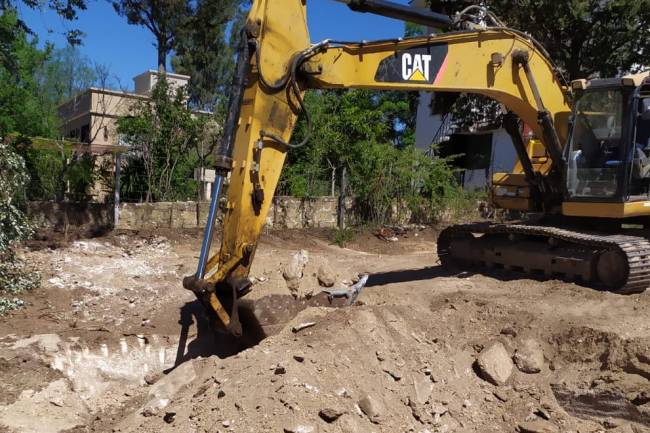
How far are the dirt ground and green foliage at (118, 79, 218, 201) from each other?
446 cm

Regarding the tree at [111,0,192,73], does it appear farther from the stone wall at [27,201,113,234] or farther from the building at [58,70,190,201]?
the stone wall at [27,201,113,234]

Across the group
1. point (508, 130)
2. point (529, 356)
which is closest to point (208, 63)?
point (508, 130)

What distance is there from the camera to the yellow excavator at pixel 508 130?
207 inches

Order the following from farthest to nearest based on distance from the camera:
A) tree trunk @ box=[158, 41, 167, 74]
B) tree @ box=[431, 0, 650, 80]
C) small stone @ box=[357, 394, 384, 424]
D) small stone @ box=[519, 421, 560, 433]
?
tree trunk @ box=[158, 41, 167, 74] → tree @ box=[431, 0, 650, 80] → small stone @ box=[519, 421, 560, 433] → small stone @ box=[357, 394, 384, 424]

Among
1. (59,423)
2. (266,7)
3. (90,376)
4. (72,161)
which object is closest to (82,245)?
(72,161)

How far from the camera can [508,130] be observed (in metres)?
8.69

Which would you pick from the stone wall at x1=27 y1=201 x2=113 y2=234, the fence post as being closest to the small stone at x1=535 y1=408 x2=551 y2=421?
the stone wall at x1=27 y1=201 x2=113 y2=234

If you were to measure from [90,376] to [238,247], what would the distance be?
2005 mm

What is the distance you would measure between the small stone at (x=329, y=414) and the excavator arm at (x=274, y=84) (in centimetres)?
141

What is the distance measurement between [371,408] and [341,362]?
0.51m

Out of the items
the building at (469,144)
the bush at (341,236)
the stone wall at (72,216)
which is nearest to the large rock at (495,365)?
the bush at (341,236)

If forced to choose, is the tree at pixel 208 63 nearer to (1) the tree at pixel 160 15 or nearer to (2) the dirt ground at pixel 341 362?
(1) the tree at pixel 160 15

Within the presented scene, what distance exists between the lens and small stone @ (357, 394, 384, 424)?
4.20 m

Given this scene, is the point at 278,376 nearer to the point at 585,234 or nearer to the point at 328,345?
the point at 328,345
